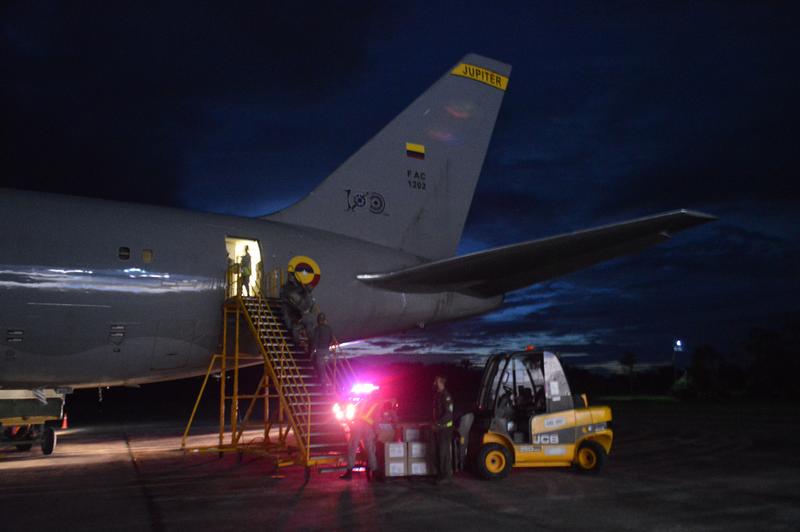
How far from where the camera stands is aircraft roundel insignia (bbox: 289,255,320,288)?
15477 millimetres

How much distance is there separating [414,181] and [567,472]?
29.9 feet

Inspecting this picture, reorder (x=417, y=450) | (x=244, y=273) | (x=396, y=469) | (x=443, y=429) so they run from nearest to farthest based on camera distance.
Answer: (x=443, y=429), (x=396, y=469), (x=417, y=450), (x=244, y=273)

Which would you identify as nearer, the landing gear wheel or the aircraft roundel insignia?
the aircraft roundel insignia

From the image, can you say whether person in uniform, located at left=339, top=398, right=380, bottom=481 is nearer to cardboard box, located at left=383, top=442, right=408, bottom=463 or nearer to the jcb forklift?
cardboard box, located at left=383, top=442, right=408, bottom=463

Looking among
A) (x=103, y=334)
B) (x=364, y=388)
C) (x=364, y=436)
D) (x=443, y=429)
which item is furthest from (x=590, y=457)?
(x=103, y=334)

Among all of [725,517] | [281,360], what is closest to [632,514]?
[725,517]

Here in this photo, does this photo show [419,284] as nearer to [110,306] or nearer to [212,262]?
[212,262]

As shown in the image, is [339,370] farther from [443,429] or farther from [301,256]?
[443,429]

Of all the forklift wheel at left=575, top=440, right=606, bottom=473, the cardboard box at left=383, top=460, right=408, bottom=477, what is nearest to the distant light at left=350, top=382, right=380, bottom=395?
the cardboard box at left=383, top=460, right=408, bottom=477

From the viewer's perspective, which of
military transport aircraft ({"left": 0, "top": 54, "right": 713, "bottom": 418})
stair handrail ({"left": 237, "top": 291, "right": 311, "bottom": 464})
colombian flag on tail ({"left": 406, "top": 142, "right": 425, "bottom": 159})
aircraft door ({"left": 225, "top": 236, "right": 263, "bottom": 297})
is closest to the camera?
stair handrail ({"left": 237, "top": 291, "right": 311, "bottom": 464})

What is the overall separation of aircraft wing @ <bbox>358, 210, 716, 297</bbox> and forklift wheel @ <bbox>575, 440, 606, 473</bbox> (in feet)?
12.2

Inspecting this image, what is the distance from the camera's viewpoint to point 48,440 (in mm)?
16500

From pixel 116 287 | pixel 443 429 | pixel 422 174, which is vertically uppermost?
pixel 422 174

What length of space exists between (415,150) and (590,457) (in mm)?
9747
